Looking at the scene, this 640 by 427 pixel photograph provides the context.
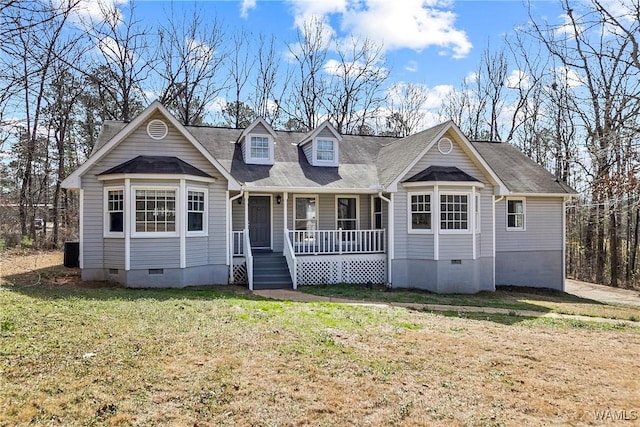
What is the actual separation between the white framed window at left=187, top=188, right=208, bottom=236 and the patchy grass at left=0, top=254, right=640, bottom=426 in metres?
4.30

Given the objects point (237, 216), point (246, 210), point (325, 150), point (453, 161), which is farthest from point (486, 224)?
point (237, 216)

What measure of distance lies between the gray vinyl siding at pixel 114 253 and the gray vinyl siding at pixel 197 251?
1889 mm

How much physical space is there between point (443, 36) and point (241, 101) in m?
17.2

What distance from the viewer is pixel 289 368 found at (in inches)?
238

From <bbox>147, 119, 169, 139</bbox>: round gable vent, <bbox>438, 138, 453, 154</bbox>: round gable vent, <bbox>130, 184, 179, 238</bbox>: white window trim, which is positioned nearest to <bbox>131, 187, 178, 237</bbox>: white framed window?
<bbox>130, 184, 179, 238</bbox>: white window trim

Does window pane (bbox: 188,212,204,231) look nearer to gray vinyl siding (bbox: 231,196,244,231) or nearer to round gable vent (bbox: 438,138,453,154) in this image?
gray vinyl siding (bbox: 231,196,244,231)

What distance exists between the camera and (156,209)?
43.2 feet

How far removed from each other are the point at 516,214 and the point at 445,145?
4.89 metres

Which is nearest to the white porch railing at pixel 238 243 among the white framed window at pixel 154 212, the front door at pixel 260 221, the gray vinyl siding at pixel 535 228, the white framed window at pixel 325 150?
the front door at pixel 260 221

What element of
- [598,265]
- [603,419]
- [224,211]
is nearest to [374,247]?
[224,211]

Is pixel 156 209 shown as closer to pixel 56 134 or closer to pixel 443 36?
pixel 443 36

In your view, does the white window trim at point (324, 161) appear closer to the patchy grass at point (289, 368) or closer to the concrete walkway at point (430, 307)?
the concrete walkway at point (430, 307)

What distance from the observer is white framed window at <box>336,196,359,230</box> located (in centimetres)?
1752

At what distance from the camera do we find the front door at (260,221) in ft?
54.4
